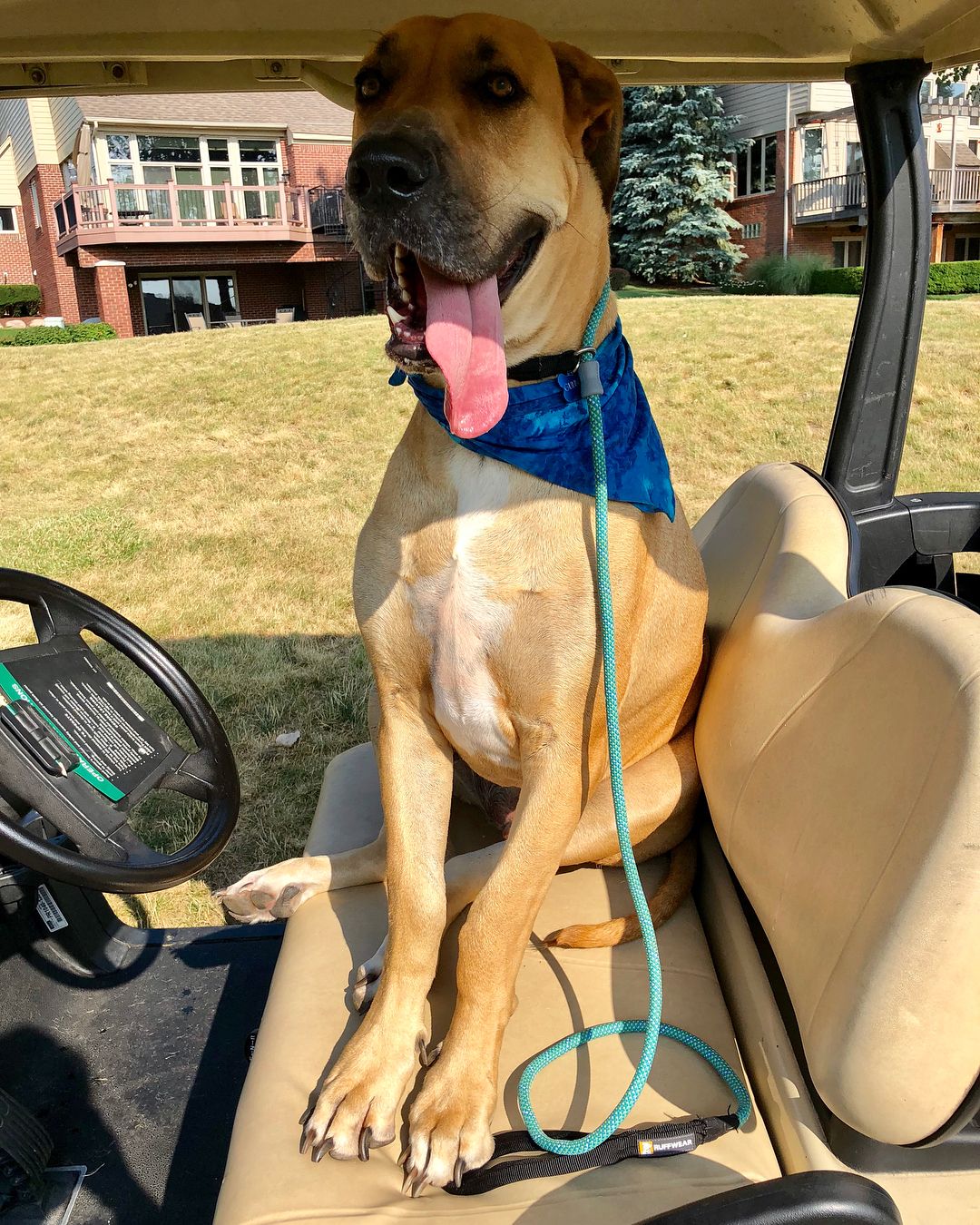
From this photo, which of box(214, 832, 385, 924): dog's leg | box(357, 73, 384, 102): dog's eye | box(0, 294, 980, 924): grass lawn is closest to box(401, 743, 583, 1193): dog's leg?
box(214, 832, 385, 924): dog's leg

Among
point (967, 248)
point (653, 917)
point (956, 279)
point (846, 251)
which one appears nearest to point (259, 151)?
point (846, 251)

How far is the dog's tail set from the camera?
1908 mm

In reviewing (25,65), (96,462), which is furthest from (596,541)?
(96,462)

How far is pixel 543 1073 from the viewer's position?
5.43 feet

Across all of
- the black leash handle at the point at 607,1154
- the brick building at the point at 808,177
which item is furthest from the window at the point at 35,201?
the black leash handle at the point at 607,1154

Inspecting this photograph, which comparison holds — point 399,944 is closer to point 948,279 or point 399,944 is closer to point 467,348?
point 467,348

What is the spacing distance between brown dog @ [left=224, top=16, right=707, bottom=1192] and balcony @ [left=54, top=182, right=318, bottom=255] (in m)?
22.6

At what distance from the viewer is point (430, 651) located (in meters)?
1.98

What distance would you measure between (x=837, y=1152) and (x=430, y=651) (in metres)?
1.06

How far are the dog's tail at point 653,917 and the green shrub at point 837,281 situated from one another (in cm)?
1949

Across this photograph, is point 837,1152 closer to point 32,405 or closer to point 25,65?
point 25,65

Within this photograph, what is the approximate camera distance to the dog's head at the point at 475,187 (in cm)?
160

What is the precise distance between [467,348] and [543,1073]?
3.89ft

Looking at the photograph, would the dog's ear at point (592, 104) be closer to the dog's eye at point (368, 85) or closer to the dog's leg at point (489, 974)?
the dog's eye at point (368, 85)
